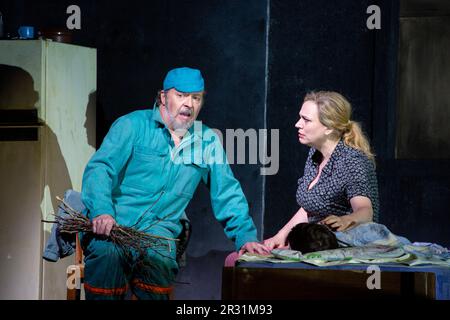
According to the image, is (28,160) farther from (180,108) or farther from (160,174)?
(180,108)

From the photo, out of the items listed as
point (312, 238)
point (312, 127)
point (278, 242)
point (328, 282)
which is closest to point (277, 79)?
point (312, 127)

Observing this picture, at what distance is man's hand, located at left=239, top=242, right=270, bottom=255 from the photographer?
5.20 meters

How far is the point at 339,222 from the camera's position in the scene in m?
5.10

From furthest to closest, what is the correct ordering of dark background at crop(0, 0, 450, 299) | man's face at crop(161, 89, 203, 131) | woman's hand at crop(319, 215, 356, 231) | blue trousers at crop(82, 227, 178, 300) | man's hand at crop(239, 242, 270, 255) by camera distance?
dark background at crop(0, 0, 450, 299) < man's face at crop(161, 89, 203, 131) < blue trousers at crop(82, 227, 178, 300) < man's hand at crop(239, 242, 270, 255) < woman's hand at crop(319, 215, 356, 231)

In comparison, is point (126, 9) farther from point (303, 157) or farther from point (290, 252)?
point (290, 252)

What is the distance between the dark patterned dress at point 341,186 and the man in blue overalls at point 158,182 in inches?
15.9

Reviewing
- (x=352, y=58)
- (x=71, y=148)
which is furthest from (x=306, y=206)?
(x=71, y=148)

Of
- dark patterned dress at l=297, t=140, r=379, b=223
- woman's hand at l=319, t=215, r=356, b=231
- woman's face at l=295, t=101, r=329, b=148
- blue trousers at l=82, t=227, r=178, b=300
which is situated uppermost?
woman's face at l=295, t=101, r=329, b=148

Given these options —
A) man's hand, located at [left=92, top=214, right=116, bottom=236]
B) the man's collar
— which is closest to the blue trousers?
man's hand, located at [left=92, top=214, right=116, bottom=236]

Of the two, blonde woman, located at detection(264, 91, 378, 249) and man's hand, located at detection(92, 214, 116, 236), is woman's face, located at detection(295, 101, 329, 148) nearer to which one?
blonde woman, located at detection(264, 91, 378, 249)

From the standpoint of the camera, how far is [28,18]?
23.5ft

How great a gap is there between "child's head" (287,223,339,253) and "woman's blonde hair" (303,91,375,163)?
0.97 m

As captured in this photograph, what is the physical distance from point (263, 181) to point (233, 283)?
220 cm
